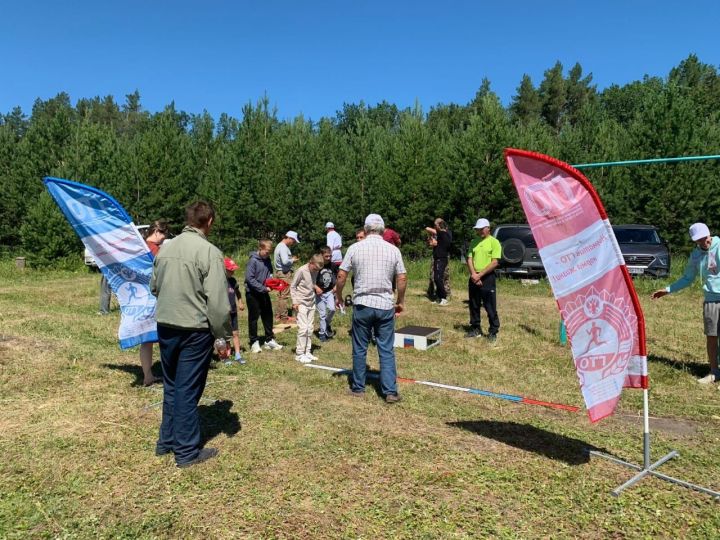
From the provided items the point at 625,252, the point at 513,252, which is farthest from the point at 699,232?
the point at 625,252

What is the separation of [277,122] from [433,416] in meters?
23.3

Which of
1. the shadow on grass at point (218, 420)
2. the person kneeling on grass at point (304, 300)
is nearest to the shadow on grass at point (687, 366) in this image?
the person kneeling on grass at point (304, 300)

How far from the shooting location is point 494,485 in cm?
386

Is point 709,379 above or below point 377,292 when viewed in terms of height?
below

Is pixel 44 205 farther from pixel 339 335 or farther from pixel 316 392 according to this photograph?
pixel 316 392

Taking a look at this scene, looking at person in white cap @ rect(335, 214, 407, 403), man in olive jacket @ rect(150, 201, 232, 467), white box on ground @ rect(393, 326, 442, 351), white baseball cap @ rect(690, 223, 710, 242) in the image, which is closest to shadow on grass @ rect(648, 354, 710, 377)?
white baseball cap @ rect(690, 223, 710, 242)

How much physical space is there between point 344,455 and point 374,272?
1.86 metres

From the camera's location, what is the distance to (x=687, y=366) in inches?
284

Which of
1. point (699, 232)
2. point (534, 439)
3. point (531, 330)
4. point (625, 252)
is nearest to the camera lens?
point (534, 439)

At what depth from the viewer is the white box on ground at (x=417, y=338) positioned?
8.23 meters

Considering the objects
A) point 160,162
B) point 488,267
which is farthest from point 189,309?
point 160,162

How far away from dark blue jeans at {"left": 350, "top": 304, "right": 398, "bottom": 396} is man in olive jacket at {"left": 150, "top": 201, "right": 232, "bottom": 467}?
1.72m

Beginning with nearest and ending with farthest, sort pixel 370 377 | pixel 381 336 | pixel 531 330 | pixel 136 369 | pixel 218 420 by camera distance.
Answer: pixel 218 420 → pixel 381 336 → pixel 370 377 → pixel 136 369 → pixel 531 330

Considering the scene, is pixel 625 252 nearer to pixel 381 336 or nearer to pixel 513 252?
pixel 513 252
